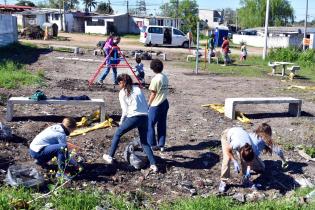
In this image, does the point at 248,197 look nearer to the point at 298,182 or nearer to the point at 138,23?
the point at 298,182

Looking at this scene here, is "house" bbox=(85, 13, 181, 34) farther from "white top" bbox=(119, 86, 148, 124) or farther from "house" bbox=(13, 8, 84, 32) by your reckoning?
"white top" bbox=(119, 86, 148, 124)

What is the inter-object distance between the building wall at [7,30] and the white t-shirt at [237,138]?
22.8m

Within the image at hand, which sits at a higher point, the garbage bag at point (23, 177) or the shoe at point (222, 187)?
the garbage bag at point (23, 177)

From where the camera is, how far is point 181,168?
773cm

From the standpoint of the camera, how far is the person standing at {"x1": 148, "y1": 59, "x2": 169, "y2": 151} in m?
8.25

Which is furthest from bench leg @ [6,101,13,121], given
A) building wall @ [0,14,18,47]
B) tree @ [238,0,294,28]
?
tree @ [238,0,294,28]

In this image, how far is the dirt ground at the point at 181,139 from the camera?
707cm

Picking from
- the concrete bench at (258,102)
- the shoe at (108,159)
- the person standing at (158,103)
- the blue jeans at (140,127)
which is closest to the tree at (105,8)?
the concrete bench at (258,102)

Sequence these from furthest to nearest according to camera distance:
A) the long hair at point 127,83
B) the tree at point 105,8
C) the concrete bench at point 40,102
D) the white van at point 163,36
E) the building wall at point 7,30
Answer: the tree at point 105,8 < the white van at point 163,36 < the building wall at point 7,30 < the concrete bench at point 40,102 < the long hair at point 127,83

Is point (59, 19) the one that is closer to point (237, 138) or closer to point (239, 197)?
point (237, 138)

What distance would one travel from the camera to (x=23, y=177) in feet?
20.9

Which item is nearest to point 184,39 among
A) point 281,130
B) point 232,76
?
point 232,76

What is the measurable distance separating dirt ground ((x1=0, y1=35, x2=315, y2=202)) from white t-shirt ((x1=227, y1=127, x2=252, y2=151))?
651 millimetres

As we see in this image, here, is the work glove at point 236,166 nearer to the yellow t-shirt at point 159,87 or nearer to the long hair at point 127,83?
the yellow t-shirt at point 159,87
